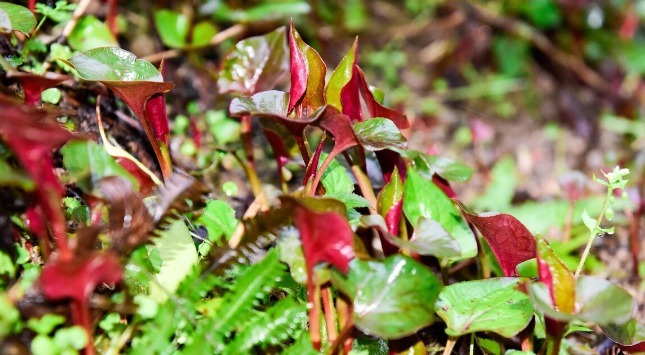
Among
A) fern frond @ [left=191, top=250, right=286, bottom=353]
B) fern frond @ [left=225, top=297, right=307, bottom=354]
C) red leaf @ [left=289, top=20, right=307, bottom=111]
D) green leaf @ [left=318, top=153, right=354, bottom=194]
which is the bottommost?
fern frond @ [left=225, top=297, right=307, bottom=354]

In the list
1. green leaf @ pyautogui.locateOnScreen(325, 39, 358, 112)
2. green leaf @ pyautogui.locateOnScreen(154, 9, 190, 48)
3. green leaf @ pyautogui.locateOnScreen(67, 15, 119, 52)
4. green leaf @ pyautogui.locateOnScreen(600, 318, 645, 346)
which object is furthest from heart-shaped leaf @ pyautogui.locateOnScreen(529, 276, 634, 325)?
green leaf @ pyautogui.locateOnScreen(154, 9, 190, 48)

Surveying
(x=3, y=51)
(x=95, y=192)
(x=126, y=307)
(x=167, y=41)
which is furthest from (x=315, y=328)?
(x=167, y=41)

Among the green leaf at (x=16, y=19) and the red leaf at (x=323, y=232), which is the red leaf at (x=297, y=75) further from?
the green leaf at (x=16, y=19)

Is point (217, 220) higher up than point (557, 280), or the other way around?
point (557, 280)

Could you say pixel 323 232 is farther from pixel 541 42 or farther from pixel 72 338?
pixel 541 42

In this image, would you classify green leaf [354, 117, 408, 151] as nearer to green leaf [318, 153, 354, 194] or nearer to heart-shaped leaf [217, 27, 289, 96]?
green leaf [318, 153, 354, 194]

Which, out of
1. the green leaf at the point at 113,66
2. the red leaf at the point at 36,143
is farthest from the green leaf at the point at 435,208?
the red leaf at the point at 36,143

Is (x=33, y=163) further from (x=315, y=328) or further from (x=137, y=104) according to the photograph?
(x=315, y=328)

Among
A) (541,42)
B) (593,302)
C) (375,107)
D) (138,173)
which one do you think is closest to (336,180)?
(375,107)
